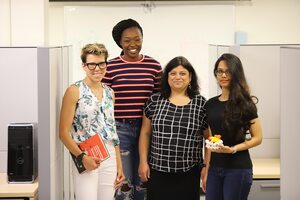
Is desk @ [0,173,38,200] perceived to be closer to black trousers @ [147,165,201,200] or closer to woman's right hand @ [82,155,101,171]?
woman's right hand @ [82,155,101,171]

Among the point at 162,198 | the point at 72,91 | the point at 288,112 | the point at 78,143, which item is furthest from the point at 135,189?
the point at 288,112

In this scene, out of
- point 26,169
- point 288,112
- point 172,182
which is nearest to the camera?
point 288,112

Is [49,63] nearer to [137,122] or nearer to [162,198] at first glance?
[137,122]

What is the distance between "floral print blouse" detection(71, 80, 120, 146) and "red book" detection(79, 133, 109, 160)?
0.07 feet

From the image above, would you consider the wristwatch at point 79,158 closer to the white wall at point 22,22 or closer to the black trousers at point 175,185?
the black trousers at point 175,185

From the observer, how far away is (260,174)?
381 centimetres

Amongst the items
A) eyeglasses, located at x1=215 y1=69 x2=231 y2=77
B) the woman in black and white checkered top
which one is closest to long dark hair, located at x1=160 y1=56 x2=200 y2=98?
the woman in black and white checkered top

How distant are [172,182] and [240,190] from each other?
434 mm

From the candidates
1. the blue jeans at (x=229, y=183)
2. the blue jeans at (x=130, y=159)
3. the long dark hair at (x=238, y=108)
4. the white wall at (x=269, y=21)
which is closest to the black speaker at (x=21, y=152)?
the blue jeans at (x=130, y=159)

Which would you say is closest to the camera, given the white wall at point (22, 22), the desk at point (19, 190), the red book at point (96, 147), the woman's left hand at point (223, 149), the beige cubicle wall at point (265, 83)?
the woman's left hand at point (223, 149)

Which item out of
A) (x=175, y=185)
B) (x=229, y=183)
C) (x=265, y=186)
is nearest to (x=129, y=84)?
(x=175, y=185)

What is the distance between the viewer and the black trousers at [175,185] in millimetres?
3191

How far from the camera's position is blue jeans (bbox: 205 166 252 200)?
295 cm

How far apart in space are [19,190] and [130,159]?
0.72 m
